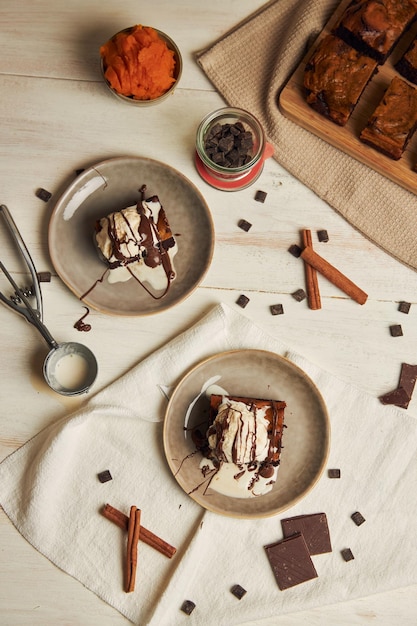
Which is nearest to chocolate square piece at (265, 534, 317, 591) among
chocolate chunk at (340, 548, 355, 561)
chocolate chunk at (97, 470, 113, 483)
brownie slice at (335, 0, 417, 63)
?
chocolate chunk at (340, 548, 355, 561)

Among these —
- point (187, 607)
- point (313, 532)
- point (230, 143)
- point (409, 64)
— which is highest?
point (409, 64)

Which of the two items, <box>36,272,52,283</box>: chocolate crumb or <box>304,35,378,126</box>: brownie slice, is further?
<box>36,272,52,283</box>: chocolate crumb

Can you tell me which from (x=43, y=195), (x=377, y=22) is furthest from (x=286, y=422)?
(x=377, y=22)

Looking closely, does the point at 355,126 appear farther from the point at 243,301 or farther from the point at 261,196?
the point at 243,301

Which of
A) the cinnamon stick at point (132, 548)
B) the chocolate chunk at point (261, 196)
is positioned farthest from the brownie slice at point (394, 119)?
the cinnamon stick at point (132, 548)

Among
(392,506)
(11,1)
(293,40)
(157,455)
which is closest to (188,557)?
(157,455)

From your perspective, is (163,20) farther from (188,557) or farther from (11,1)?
(188,557)

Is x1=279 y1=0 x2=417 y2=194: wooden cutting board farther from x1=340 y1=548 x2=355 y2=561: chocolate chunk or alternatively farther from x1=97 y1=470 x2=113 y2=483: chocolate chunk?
x1=97 y1=470 x2=113 y2=483: chocolate chunk

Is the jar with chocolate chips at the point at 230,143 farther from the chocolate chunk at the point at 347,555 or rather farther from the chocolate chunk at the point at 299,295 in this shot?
the chocolate chunk at the point at 347,555
